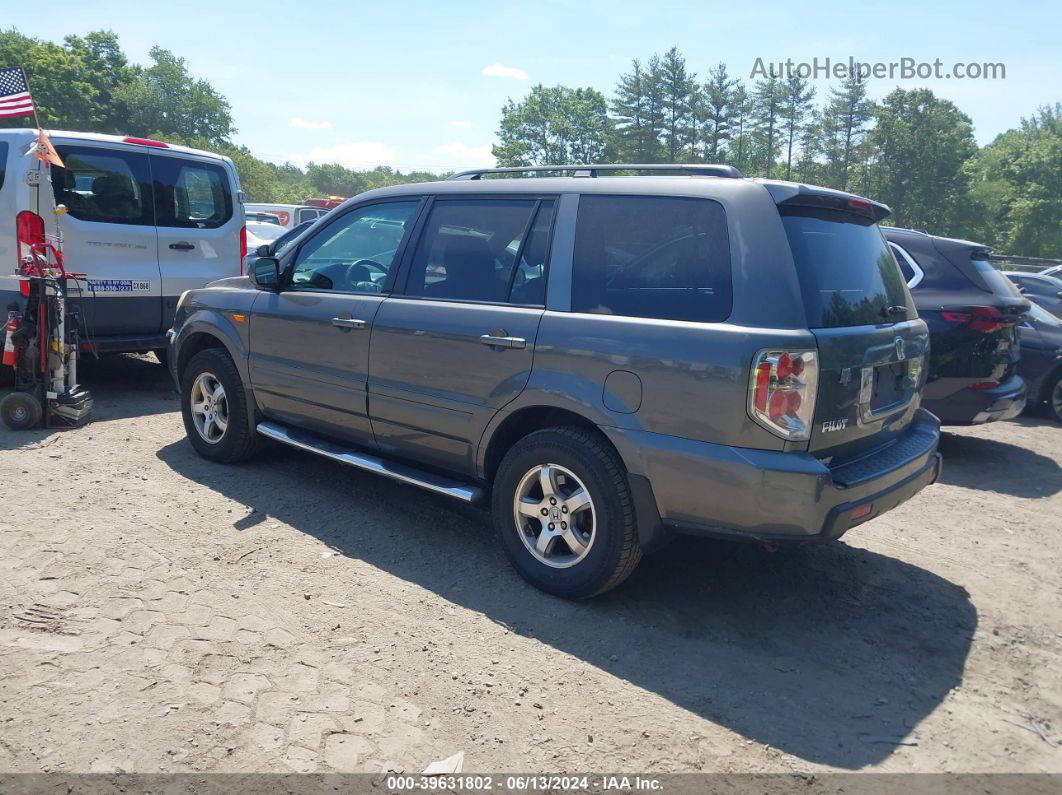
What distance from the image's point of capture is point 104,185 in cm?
743

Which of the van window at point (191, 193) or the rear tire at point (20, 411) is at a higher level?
the van window at point (191, 193)

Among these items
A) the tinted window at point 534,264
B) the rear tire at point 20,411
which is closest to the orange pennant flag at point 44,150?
the rear tire at point 20,411

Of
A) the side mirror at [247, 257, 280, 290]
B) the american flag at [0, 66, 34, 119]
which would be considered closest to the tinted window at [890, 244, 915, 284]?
the side mirror at [247, 257, 280, 290]

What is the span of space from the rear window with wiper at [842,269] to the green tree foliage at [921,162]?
59.3m

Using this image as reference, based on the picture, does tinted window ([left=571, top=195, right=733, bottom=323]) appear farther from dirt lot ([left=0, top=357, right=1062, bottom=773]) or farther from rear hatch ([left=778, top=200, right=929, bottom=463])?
dirt lot ([left=0, top=357, right=1062, bottom=773])

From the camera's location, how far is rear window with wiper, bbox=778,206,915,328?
354cm

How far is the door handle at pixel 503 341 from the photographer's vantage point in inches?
158

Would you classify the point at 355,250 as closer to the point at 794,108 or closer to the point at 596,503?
the point at 596,503

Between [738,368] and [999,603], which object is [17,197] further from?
[999,603]

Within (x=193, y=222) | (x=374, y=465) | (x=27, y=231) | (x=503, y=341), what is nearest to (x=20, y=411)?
(x=27, y=231)

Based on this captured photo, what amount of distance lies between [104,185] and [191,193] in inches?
32.7

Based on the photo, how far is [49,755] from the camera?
9.08 ft

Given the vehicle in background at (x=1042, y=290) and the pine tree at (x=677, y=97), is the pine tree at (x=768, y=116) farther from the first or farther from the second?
the vehicle in background at (x=1042, y=290)

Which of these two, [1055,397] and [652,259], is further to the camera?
[1055,397]
